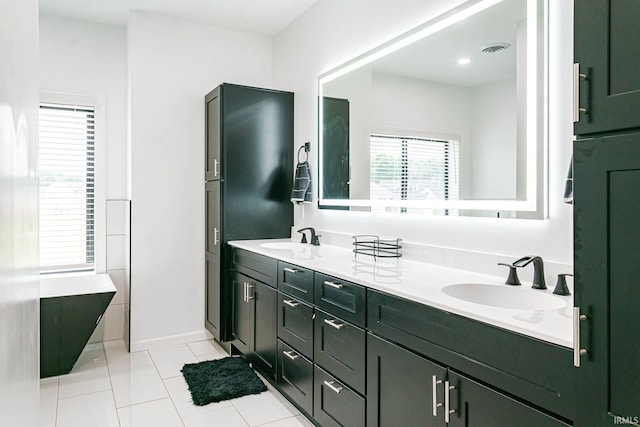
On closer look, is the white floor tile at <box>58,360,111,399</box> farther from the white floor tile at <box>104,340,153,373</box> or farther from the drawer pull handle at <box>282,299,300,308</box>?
the drawer pull handle at <box>282,299,300,308</box>

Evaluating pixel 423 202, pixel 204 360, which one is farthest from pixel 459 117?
pixel 204 360

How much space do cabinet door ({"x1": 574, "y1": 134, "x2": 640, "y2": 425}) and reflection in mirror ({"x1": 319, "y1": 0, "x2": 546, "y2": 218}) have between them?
89cm

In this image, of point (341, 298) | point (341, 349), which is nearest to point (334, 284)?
point (341, 298)

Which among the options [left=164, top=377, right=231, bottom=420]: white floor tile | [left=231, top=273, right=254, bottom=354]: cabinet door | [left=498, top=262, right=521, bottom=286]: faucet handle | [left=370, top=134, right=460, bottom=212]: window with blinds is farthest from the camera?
[left=231, top=273, right=254, bottom=354]: cabinet door

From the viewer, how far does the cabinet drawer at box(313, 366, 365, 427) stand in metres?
1.86

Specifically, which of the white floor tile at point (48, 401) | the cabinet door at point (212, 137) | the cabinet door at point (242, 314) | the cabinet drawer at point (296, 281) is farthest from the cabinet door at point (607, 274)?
the cabinet door at point (212, 137)

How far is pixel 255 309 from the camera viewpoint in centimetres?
294

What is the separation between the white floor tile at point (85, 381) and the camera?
110 inches

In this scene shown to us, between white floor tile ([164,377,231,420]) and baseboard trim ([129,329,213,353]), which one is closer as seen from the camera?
white floor tile ([164,377,231,420])

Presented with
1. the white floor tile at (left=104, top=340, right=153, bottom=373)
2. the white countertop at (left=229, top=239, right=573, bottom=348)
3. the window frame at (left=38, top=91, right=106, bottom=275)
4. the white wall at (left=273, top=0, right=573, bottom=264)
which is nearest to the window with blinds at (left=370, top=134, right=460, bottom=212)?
the white wall at (left=273, top=0, right=573, bottom=264)

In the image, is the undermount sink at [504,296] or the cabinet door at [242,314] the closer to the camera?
the undermount sink at [504,296]

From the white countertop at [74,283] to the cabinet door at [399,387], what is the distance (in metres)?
2.49

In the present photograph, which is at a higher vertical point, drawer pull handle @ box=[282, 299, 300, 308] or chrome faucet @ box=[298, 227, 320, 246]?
chrome faucet @ box=[298, 227, 320, 246]

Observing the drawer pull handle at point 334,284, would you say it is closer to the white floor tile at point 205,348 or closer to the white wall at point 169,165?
the white floor tile at point 205,348
